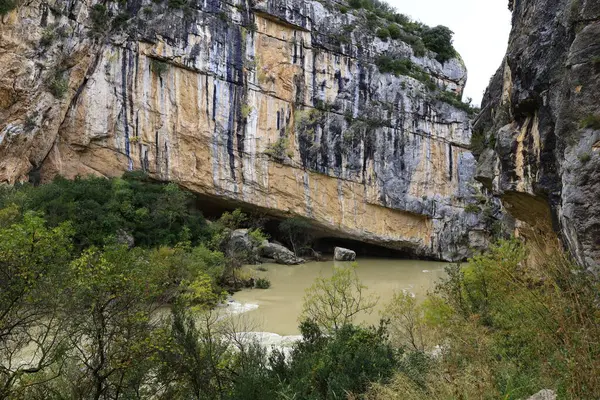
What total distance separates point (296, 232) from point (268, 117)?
714 cm

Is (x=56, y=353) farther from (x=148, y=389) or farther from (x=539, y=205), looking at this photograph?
(x=539, y=205)

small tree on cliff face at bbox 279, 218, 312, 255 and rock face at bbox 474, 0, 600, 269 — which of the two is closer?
rock face at bbox 474, 0, 600, 269

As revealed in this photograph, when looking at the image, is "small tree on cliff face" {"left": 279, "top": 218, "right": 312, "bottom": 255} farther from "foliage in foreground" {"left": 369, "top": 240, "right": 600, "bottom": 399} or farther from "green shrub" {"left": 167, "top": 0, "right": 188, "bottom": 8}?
"foliage in foreground" {"left": 369, "top": 240, "right": 600, "bottom": 399}

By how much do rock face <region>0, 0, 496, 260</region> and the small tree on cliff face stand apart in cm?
55

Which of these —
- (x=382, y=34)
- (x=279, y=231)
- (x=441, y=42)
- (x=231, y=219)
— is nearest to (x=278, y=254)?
(x=231, y=219)

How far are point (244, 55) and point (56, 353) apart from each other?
70.9 ft

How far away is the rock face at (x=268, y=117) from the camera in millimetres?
22016

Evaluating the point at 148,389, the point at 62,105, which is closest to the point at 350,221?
the point at 62,105

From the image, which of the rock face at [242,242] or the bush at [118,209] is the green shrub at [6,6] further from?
the rock face at [242,242]

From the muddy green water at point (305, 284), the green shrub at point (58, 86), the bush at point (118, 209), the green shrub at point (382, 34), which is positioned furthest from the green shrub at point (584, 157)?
the green shrub at point (382, 34)

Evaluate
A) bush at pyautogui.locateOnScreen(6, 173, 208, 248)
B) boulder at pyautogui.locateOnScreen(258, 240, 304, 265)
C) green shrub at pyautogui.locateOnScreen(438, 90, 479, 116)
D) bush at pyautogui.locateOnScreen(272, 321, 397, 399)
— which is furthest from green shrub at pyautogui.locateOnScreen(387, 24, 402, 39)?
bush at pyautogui.locateOnScreen(272, 321, 397, 399)

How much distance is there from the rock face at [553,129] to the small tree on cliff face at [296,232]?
14.9 meters

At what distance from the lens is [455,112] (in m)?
26.5

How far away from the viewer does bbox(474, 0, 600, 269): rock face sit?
18.0 feet
